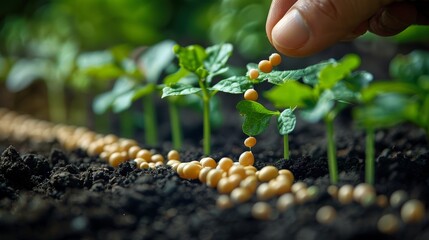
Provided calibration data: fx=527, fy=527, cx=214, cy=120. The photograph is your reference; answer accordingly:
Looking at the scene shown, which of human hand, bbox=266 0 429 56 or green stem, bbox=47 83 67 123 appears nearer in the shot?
human hand, bbox=266 0 429 56

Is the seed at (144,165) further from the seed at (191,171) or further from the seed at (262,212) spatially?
the seed at (262,212)

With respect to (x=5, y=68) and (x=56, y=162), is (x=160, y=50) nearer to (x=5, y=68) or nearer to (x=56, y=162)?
(x=56, y=162)

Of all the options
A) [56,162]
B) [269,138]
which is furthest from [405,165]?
[56,162]

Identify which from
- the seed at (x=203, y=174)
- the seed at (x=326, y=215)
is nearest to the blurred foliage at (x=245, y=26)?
the seed at (x=203, y=174)

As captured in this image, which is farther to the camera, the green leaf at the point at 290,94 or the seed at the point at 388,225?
the green leaf at the point at 290,94

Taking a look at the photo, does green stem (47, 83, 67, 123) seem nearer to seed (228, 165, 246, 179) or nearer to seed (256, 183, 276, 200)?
seed (228, 165, 246, 179)

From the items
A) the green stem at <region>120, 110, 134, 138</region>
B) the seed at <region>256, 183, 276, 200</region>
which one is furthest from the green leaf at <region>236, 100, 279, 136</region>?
the green stem at <region>120, 110, 134, 138</region>
